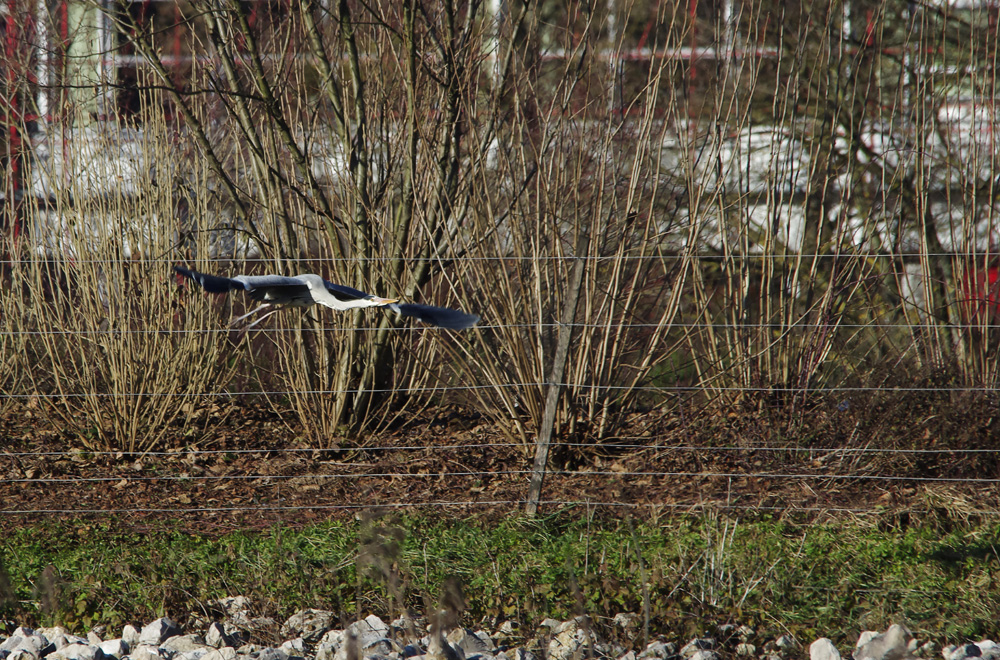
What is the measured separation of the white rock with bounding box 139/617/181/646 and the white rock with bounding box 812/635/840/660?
2109mm

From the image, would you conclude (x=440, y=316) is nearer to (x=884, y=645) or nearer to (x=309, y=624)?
(x=309, y=624)

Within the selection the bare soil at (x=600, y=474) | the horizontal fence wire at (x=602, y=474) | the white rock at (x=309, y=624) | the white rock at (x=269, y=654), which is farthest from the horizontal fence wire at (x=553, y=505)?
the white rock at (x=269, y=654)

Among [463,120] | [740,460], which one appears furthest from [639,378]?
[463,120]

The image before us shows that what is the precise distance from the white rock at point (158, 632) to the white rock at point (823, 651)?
2109mm

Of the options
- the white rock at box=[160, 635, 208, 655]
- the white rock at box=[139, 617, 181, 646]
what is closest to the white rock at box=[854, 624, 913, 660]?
the white rock at box=[160, 635, 208, 655]

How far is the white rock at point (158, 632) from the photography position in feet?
9.82

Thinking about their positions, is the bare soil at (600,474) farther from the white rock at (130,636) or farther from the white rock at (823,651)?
the white rock at (823,651)

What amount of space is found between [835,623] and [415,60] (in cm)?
324

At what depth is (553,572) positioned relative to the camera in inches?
135

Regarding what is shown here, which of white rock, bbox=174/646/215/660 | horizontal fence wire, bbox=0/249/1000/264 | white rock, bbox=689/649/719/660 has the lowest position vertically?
white rock, bbox=174/646/215/660

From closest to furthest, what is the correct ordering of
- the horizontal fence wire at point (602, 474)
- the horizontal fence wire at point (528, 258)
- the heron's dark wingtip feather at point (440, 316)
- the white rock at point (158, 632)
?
the heron's dark wingtip feather at point (440, 316) → the white rock at point (158, 632) → the horizontal fence wire at point (602, 474) → the horizontal fence wire at point (528, 258)

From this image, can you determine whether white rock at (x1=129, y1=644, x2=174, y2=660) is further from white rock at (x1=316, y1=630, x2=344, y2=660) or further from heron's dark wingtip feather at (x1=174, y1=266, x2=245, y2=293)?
heron's dark wingtip feather at (x1=174, y1=266, x2=245, y2=293)

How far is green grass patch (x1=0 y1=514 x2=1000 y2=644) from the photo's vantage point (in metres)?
3.07

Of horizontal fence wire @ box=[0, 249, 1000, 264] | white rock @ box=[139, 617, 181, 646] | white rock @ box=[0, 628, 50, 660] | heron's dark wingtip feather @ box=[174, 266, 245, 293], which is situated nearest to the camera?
heron's dark wingtip feather @ box=[174, 266, 245, 293]
